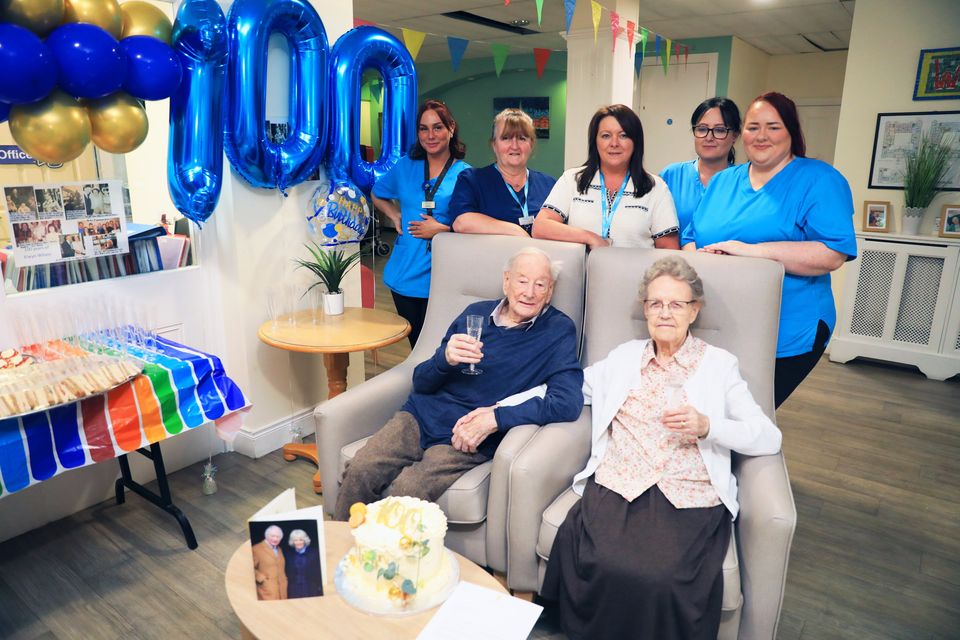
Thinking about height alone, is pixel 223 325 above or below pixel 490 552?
above

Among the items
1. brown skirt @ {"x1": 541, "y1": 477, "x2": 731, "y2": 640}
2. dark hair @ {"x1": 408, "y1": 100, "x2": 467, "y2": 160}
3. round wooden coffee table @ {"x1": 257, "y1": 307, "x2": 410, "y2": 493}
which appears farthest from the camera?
dark hair @ {"x1": 408, "y1": 100, "x2": 467, "y2": 160}

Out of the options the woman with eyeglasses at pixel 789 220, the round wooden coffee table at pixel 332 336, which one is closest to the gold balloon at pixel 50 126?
the round wooden coffee table at pixel 332 336

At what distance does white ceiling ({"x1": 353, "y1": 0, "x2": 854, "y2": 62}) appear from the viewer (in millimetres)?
5520

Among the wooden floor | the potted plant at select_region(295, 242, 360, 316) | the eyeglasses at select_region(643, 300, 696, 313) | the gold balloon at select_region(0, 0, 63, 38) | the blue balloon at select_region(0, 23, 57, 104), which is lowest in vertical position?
the wooden floor

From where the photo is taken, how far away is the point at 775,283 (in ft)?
6.44

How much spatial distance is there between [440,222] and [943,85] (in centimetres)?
333

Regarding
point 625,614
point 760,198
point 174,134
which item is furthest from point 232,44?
point 625,614

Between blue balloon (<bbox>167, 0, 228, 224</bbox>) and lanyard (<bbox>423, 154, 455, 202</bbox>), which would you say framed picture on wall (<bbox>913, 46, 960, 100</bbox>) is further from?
blue balloon (<bbox>167, 0, 228, 224</bbox>)

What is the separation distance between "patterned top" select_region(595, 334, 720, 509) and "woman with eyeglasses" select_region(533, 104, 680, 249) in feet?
1.81

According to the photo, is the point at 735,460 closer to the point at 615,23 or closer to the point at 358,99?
the point at 358,99

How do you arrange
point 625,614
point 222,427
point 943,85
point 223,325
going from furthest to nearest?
point 943,85 < point 223,325 < point 222,427 < point 625,614

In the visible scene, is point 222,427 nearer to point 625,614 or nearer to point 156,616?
point 156,616

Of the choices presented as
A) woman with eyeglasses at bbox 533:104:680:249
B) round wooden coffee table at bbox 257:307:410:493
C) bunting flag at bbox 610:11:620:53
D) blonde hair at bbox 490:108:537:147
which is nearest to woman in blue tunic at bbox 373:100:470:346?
round wooden coffee table at bbox 257:307:410:493

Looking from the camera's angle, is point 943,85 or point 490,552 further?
point 943,85
